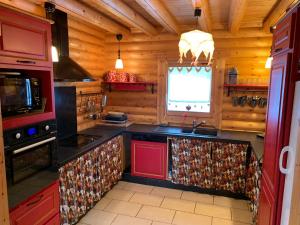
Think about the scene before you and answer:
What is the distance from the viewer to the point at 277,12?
8.61 feet

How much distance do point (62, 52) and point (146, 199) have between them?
225 cm

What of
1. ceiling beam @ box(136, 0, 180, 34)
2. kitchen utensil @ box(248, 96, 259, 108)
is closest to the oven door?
ceiling beam @ box(136, 0, 180, 34)

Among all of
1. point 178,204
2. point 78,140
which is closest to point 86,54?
point 78,140

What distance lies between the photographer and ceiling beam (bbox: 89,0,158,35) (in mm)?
2350

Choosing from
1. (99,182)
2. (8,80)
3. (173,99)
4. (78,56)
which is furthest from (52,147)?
(173,99)

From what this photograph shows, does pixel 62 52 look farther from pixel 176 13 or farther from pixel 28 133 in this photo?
pixel 176 13

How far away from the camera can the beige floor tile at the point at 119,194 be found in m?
3.31

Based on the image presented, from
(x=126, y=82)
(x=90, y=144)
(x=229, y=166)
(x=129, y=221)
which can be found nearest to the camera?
(x=129, y=221)

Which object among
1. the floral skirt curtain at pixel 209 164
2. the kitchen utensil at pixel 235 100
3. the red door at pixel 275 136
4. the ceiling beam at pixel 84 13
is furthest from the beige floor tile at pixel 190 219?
the ceiling beam at pixel 84 13

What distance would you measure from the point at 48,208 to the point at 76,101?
5.67 feet

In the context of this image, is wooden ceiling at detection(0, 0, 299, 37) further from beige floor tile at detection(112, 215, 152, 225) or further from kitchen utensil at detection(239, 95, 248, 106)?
beige floor tile at detection(112, 215, 152, 225)

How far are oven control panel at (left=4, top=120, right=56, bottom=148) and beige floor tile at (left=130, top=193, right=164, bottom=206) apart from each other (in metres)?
1.68

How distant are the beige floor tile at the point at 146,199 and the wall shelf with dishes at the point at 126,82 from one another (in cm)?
172

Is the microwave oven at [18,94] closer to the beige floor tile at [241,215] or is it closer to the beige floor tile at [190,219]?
the beige floor tile at [190,219]
